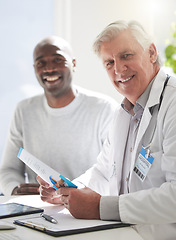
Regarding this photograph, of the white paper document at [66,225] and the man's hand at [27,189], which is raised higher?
the man's hand at [27,189]

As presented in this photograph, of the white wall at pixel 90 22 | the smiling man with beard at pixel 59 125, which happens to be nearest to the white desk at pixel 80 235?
the smiling man with beard at pixel 59 125

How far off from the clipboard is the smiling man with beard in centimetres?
108

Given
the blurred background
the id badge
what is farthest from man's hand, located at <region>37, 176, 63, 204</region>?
the blurred background

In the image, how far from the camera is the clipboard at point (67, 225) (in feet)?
4.03

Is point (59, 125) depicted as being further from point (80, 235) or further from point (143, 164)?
point (80, 235)

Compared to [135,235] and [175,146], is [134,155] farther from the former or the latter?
[135,235]

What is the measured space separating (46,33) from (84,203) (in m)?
2.50

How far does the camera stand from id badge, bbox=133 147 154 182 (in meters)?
1.54

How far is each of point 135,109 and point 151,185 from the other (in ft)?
1.36

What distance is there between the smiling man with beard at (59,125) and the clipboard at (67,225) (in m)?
1.08

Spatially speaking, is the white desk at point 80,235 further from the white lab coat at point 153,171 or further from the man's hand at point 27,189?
the man's hand at point 27,189

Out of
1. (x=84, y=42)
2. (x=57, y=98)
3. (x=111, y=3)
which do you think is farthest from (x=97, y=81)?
(x=57, y=98)

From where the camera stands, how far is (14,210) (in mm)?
1550

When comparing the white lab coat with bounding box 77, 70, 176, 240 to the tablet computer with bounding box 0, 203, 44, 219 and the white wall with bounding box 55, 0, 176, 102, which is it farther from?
the white wall with bounding box 55, 0, 176, 102
